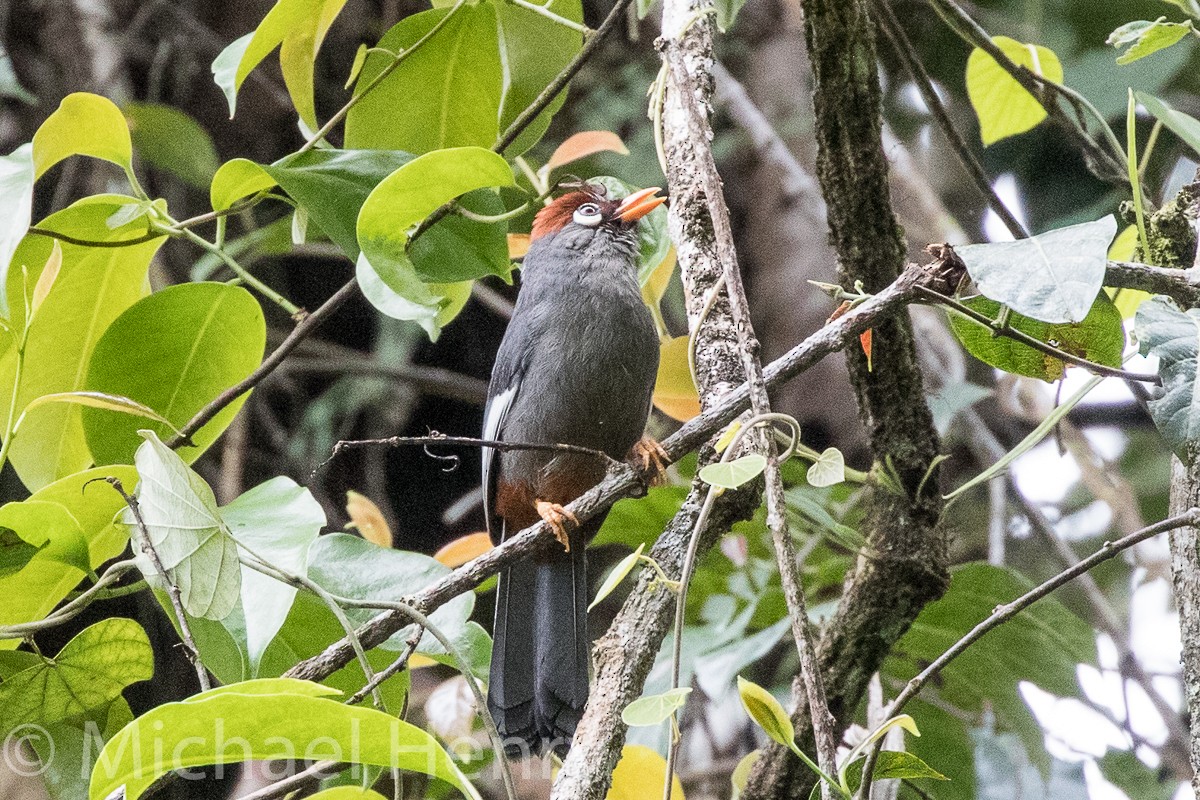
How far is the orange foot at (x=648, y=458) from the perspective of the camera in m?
2.45

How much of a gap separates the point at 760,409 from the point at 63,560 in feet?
3.99

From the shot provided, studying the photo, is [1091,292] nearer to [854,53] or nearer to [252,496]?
[854,53]

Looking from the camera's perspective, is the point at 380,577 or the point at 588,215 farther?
the point at 588,215

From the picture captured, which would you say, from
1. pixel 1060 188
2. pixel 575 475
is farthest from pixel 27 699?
pixel 1060 188

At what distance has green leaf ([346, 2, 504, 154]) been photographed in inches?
88.9

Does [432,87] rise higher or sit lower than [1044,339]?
higher

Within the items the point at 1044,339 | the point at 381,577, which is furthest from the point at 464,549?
the point at 1044,339

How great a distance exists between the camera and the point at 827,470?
162cm

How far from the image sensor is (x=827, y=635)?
2.42 meters

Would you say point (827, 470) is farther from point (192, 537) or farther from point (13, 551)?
point (13, 551)

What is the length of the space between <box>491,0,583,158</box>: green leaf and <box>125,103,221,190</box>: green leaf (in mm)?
2069

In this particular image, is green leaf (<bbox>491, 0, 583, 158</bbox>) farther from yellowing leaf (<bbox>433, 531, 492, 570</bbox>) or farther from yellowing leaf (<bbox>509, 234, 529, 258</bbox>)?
yellowing leaf (<bbox>433, 531, 492, 570</bbox>)

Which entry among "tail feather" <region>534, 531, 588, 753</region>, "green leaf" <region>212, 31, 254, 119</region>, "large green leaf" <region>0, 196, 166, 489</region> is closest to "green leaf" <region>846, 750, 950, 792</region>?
"tail feather" <region>534, 531, 588, 753</region>

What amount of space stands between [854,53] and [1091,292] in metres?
0.89
